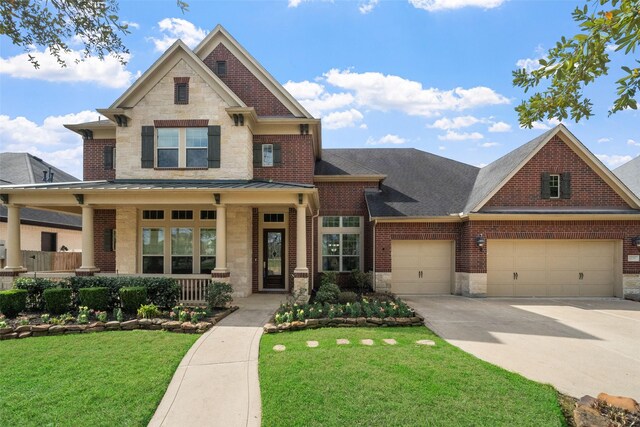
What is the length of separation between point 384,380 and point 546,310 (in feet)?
27.2

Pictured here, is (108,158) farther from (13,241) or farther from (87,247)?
(87,247)

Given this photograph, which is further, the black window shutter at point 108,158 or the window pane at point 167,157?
the black window shutter at point 108,158

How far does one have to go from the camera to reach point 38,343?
23.4 ft

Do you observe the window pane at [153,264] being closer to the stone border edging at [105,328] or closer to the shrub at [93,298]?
the shrub at [93,298]

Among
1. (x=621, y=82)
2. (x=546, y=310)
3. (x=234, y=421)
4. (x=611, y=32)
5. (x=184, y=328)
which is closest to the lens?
(x=611, y=32)

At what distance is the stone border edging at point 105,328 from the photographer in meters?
7.77

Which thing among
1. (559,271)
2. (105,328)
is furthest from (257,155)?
(559,271)

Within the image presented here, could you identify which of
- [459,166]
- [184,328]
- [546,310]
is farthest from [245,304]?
[459,166]

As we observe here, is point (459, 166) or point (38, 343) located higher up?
point (459, 166)

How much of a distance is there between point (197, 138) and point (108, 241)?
5492mm

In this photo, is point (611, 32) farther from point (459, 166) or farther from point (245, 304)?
point (459, 166)

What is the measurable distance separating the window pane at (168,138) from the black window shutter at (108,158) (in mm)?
2790

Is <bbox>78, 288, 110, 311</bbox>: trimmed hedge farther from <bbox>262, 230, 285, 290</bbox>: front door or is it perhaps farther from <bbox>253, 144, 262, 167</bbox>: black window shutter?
<bbox>253, 144, 262, 167</bbox>: black window shutter

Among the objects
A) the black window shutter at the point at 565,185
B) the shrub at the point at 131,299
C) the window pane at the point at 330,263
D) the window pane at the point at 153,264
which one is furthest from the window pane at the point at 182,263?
the black window shutter at the point at 565,185
